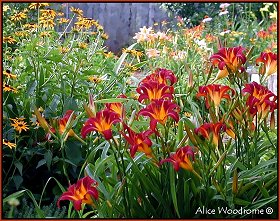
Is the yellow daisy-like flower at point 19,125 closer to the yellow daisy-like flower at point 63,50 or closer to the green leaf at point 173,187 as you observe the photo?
the yellow daisy-like flower at point 63,50

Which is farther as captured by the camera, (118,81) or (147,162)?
(118,81)

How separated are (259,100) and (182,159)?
0.38 metres

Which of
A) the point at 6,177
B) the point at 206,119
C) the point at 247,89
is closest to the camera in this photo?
the point at 247,89

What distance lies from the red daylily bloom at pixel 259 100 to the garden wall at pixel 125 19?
8.30 m

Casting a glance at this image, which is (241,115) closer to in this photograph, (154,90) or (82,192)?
(154,90)

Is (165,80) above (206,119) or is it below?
above

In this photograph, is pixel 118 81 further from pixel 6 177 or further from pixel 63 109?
pixel 6 177

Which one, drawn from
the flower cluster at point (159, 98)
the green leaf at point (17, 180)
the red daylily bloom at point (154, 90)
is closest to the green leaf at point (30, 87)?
the green leaf at point (17, 180)

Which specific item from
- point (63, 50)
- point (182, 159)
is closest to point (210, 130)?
point (182, 159)

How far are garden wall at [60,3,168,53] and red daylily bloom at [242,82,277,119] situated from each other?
27.2 feet

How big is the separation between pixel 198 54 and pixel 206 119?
3837 mm

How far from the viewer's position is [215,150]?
2.05 meters

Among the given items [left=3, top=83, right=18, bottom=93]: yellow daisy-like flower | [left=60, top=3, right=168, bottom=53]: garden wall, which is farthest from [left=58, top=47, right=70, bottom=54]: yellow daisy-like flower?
[left=60, top=3, right=168, bottom=53]: garden wall

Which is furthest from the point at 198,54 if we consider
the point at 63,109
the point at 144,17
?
the point at 144,17
